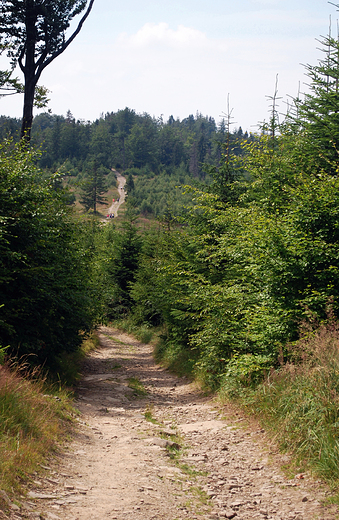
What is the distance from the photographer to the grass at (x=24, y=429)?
4191 millimetres

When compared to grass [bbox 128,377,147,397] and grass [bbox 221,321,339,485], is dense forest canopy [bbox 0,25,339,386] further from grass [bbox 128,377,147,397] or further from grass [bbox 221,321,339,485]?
grass [bbox 128,377,147,397]

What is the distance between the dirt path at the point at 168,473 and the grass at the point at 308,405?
0.24m

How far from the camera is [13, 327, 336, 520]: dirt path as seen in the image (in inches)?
158

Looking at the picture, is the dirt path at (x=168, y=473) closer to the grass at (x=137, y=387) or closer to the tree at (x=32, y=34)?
the grass at (x=137, y=387)

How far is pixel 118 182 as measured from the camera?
440 feet

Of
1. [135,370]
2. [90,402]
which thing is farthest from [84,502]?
[135,370]

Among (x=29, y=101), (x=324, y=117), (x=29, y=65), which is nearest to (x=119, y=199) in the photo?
(x=29, y=65)

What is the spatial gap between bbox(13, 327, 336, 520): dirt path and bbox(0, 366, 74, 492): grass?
0.21 m

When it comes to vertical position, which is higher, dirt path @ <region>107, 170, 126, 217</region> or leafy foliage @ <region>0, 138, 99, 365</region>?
dirt path @ <region>107, 170, 126, 217</region>

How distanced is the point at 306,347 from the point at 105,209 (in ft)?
322

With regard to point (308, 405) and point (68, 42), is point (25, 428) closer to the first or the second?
point (308, 405)

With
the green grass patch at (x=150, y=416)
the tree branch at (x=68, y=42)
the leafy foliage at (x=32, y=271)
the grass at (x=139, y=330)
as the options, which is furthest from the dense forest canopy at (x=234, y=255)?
the grass at (x=139, y=330)

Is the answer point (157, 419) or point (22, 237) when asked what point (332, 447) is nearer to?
point (157, 419)

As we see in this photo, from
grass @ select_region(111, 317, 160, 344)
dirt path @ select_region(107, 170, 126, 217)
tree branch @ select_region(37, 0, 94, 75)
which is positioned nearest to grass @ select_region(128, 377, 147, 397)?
grass @ select_region(111, 317, 160, 344)
